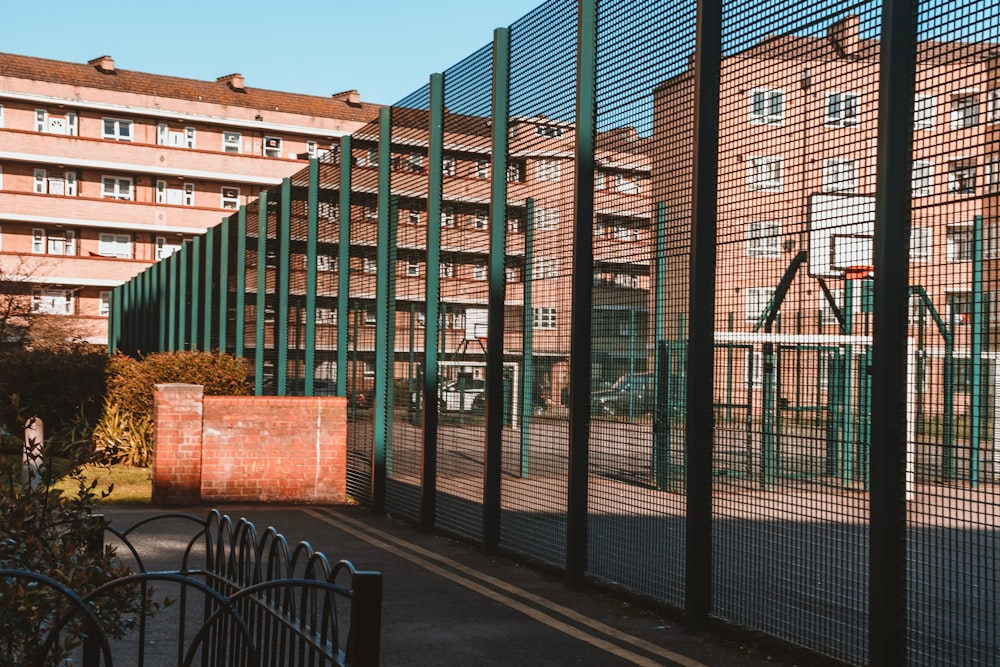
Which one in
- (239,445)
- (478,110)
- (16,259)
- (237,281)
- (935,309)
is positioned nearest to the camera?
(935,309)

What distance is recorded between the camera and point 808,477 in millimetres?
6332

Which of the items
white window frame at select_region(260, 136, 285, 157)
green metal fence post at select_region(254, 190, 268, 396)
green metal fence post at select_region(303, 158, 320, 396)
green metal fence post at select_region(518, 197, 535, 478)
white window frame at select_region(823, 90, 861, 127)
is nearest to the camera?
white window frame at select_region(823, 90, 861, 127)

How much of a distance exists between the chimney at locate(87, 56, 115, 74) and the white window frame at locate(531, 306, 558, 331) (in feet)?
218

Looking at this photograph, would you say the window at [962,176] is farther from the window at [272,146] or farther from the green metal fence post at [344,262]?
the window at [272,146]

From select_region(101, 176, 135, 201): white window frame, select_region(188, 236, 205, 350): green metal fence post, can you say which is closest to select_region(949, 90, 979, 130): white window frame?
select_region(188, 236, 205, 350): green metal fence post

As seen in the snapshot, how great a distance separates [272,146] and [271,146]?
0.43 ft

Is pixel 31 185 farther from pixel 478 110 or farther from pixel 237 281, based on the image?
pixel 478 110

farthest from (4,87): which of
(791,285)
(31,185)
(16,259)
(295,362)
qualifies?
(791,285)

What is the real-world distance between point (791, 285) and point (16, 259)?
5929cm

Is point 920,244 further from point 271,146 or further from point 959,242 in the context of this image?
point 271,146

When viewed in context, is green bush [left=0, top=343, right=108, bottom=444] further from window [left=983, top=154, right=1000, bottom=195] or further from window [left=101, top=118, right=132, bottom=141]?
window [left=101, top=118, right=132, bottom=141]

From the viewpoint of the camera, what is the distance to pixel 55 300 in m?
61.1

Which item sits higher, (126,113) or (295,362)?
(126,113)

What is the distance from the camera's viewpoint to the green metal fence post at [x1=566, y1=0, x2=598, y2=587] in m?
8.03
